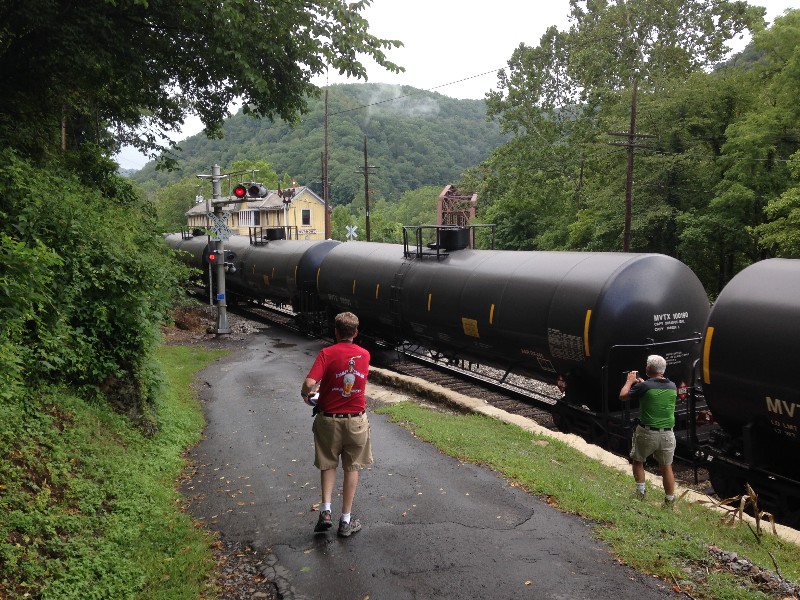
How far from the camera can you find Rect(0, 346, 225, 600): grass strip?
4.67 metres

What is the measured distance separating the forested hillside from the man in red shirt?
114195 millimetres

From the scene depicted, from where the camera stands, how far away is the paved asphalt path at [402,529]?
16.5ft

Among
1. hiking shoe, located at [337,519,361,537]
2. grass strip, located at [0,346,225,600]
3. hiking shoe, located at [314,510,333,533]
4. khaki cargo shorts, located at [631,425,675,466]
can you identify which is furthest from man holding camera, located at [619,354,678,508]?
grass strip, located at [0,346,225,600]

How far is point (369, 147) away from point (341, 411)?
131344 millimetres

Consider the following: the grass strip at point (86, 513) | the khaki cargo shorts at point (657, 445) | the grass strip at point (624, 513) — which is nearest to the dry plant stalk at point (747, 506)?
the grass strip at point (624, 513)

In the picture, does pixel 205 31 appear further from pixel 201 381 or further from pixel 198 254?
pixel 198 254

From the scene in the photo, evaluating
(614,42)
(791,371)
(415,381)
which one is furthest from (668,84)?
(791,371)

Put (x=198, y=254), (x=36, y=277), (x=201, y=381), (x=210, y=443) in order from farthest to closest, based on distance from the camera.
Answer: (x=198, y=254)
(x=201, y=381)
(x=210, y=443)
(x=36, y=277)

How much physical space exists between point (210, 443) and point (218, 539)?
146 inches

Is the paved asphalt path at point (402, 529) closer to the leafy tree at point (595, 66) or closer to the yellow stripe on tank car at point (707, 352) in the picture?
the yellow stripe on tank car at point (707, 352)

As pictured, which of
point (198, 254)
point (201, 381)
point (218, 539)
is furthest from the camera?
point (198, 254)

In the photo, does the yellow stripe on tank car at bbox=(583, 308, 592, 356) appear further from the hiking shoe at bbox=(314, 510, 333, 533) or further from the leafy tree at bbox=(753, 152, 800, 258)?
the leafy tree at bbox=(753, 152, 800, 258)

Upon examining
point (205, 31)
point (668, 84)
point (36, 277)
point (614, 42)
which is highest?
point (614, 42)

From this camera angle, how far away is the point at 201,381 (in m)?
14.5
